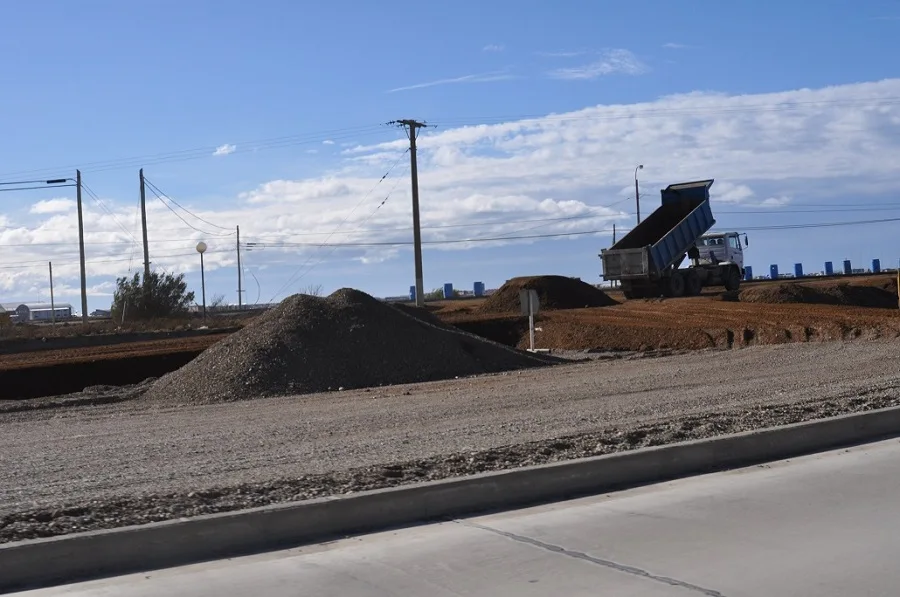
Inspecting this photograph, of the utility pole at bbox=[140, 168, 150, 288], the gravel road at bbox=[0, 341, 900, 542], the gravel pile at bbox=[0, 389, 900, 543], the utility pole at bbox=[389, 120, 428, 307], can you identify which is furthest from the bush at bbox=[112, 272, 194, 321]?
the gravel pile at bbox=[0, 389, 900, 543]

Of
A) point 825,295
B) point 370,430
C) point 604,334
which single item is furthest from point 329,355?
point 825,295

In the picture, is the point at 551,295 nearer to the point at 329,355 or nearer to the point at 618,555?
the point at 329,355

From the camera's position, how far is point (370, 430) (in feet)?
45.8

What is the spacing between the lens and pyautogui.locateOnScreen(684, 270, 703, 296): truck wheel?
4656 cm

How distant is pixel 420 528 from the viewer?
803cm

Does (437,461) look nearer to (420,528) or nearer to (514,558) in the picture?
(420,528)

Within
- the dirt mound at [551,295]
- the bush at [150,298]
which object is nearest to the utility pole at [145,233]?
the bush at [150,298]

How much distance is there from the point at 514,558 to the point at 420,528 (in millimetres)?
1164

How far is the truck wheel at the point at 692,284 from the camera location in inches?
1833

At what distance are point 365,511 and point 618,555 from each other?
2.03 metres

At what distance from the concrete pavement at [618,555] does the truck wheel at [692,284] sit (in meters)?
38.2

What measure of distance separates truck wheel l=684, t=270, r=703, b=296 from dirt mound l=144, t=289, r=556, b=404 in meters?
19.6

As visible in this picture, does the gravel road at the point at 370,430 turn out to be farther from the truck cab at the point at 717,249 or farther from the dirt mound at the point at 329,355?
the truck cab at the point at 717,249

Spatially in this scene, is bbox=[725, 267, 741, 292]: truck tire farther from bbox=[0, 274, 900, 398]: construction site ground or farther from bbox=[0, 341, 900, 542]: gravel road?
bbox=[0, 341, 900, 542]: gravel road
